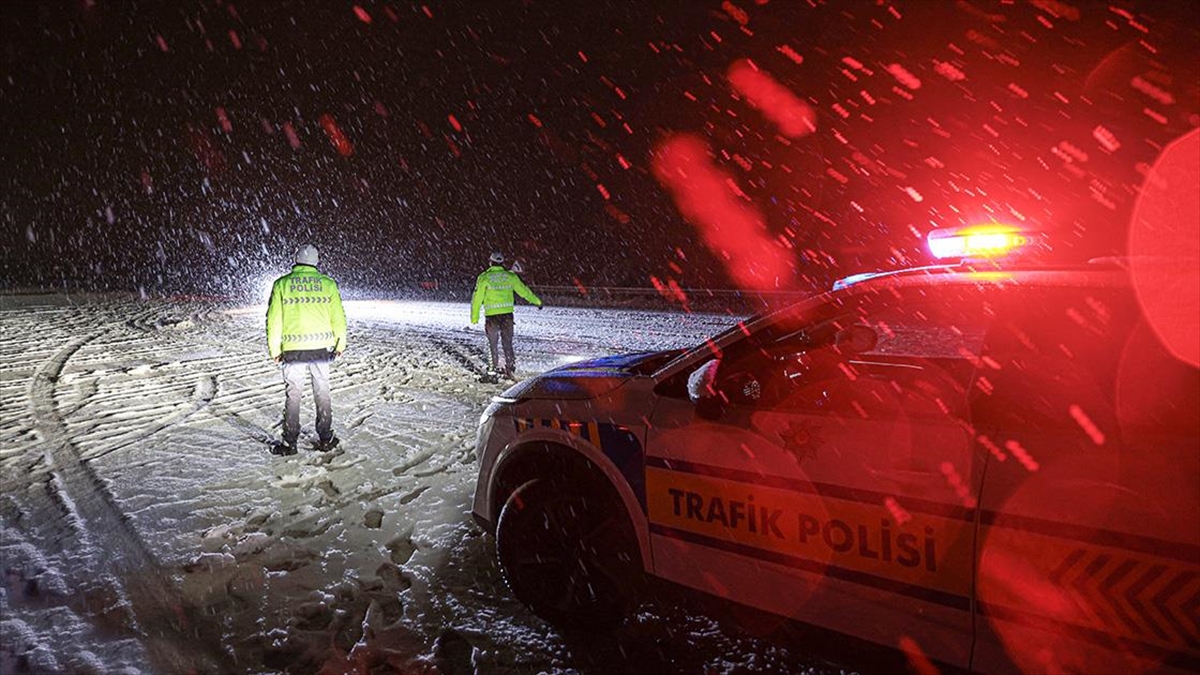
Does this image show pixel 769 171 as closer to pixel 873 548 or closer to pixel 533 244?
pixel 533 244

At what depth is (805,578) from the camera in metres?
2.29

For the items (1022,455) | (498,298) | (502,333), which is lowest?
(502,333)

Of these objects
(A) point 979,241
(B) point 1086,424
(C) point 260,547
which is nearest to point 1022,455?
(B) point 1086,424

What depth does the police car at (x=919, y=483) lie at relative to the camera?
69.8 inches

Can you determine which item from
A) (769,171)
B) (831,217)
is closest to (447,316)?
(831,217)

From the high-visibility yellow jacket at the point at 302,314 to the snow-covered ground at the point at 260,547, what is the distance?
954mm

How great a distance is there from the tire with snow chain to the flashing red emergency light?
191 cm

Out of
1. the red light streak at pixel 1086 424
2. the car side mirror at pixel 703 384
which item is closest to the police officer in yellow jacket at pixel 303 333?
the car side mirror at pixel 703 384

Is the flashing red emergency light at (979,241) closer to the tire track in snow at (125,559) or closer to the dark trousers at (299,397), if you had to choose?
the tire track in snow at (125,559)

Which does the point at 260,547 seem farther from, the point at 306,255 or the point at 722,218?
the point at 722,218

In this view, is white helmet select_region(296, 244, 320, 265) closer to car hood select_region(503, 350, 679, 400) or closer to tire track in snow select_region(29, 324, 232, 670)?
tire track in snow select_region(29, 324, 232, 670)

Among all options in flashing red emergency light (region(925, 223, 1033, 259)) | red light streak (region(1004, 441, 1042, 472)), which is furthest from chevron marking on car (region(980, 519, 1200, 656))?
flashing red emergency light (region(925, 223, 1033, 259))

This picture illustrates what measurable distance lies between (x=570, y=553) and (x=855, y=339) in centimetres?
197

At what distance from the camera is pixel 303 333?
5461mm
